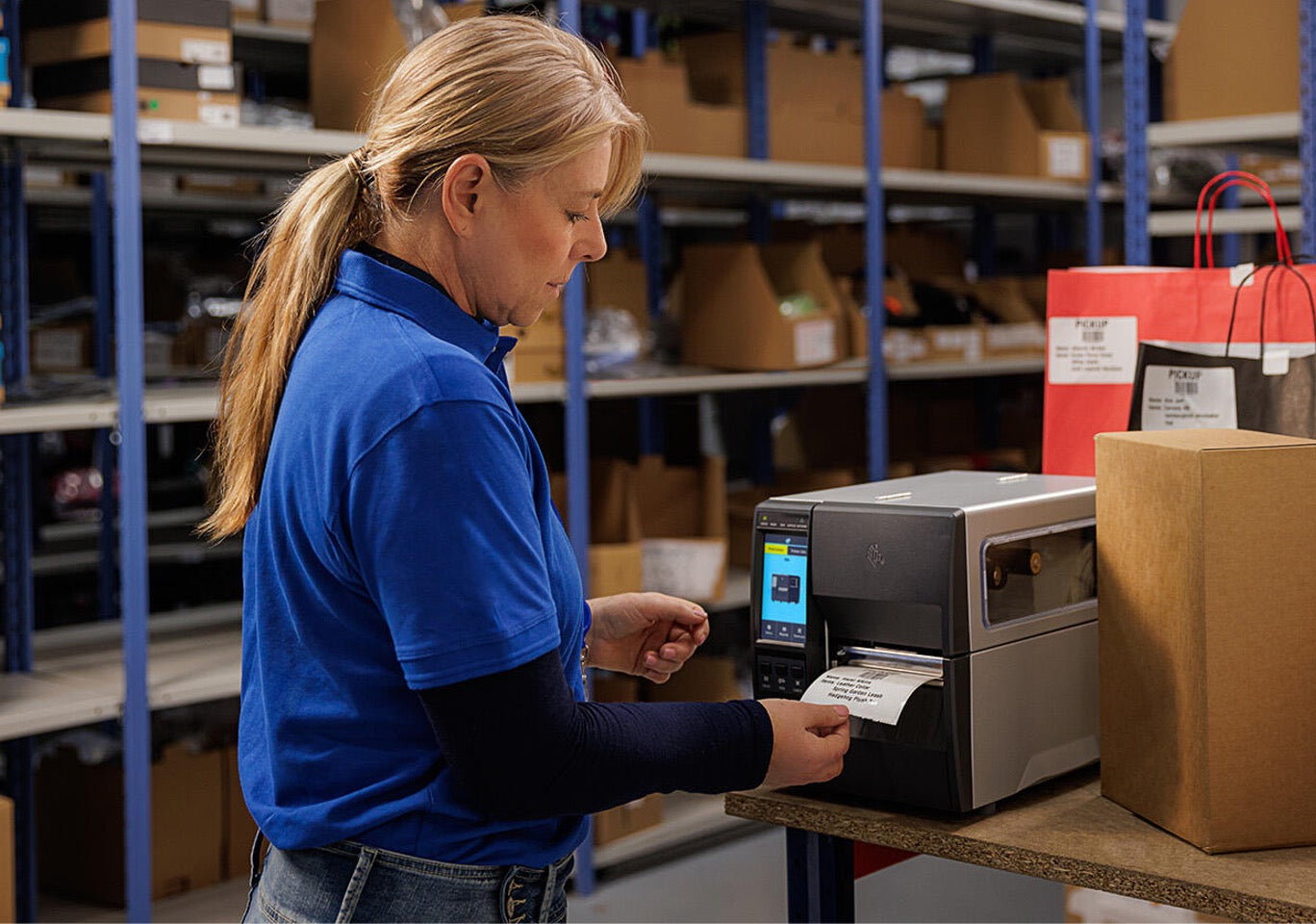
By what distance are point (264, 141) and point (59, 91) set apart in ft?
1.36

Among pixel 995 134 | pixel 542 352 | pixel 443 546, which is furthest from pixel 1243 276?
pixel 995 134

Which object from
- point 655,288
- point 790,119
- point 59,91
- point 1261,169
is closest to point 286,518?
point 59,91

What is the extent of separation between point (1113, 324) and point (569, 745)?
1.09m

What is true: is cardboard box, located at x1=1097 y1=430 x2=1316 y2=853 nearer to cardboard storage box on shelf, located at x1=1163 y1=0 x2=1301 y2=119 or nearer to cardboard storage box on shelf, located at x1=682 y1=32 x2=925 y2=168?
cardboard storage box on shelf, located at x1=1163 y1=0 x2=1301 y2=119

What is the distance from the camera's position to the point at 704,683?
3600 millimetres

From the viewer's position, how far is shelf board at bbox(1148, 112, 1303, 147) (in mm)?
2883

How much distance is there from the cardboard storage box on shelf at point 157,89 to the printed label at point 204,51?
0.4 inches

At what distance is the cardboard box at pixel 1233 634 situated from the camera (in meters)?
A: 1.30

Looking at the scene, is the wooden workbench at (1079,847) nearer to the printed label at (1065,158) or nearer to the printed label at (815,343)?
the printed label at (815,343)

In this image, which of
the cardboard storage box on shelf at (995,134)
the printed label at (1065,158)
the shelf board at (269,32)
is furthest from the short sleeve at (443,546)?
the printed label at (1065,158)

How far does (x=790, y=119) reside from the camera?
145 inches

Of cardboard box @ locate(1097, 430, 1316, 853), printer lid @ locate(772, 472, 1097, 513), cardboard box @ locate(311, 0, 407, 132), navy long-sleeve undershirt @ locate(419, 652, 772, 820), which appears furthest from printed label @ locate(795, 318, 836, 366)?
navy long-sleeve undershirt @ locate(419, 652, 772, 820)

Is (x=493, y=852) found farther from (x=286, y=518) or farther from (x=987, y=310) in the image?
(x=987, y=310)

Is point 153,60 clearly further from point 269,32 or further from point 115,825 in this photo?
point 115,825
